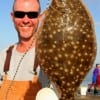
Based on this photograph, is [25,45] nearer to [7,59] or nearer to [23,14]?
[7,59]

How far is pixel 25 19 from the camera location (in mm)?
3467

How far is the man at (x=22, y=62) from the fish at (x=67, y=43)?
0.90m

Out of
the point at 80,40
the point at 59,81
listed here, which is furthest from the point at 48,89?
the point at 80,40

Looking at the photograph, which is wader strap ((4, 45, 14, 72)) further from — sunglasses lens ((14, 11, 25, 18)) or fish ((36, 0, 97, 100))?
fish ((36, 0, 97, 100))

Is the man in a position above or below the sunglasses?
below

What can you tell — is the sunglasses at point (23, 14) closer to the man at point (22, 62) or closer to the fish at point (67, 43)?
the man at point (22, 62)

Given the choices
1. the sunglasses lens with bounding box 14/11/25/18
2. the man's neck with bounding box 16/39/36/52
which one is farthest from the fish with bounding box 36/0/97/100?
the man's neck with bounding box 16/39/36/52

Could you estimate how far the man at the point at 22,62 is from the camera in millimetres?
3549

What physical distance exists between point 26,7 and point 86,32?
1.02m

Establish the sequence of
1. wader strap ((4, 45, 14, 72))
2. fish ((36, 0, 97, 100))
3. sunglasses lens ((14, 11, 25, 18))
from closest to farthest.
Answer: fish ((36, 0, 97, 100))
sunglasses lens ((14, 11, 25, 18))
wader strap ((4, 45, 14, 72))

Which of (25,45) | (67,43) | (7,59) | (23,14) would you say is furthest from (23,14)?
(67,43)

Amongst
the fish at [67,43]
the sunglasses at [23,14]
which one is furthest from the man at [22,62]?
the fish at [67,43]

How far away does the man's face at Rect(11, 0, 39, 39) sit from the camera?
11.4ft

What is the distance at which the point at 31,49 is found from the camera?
386 cm
